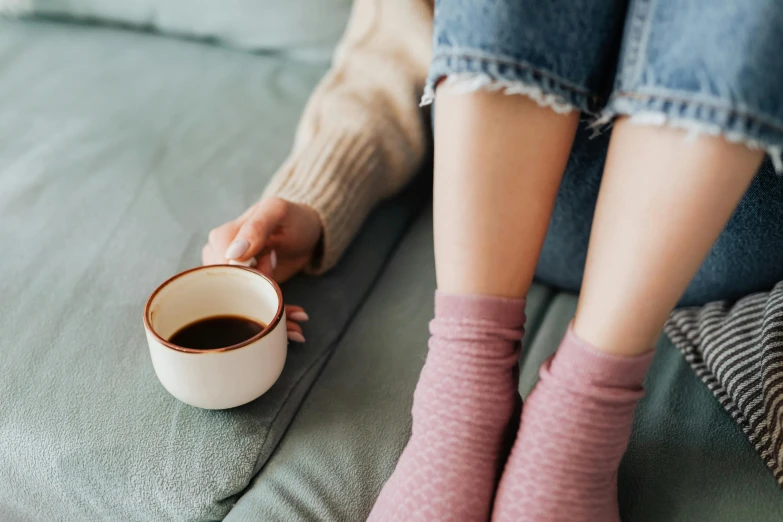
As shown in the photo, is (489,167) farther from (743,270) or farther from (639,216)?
(743,270)

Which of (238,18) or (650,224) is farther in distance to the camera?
(238,18)

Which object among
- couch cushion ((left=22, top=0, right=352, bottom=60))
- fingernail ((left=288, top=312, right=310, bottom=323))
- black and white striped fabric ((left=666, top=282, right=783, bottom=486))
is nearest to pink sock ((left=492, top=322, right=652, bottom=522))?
black and white striped fabric ((left=666, top=282, right=783, bottom=486))

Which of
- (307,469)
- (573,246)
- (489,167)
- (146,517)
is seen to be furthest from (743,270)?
(146,517)

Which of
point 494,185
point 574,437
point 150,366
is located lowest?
point 150,366

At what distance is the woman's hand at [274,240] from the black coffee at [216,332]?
0.05m

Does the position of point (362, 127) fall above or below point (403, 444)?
above

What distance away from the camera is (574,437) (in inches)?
16.7

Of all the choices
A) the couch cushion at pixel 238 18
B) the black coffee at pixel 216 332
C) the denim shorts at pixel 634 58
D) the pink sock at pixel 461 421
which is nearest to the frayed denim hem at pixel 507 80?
the denim shorts at pixel 634 58

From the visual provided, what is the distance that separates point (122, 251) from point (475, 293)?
1.23ft

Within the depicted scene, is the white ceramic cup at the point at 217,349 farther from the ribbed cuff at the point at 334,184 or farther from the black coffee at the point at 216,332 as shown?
the ribbed cuff at the point at 334,184

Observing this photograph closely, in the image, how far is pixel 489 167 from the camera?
0.43m

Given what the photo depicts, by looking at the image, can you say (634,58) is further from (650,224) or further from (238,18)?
(238,18)

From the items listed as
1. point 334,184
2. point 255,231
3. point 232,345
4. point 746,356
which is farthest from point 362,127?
point 746,356

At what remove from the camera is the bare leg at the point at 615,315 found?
0.38 metres
